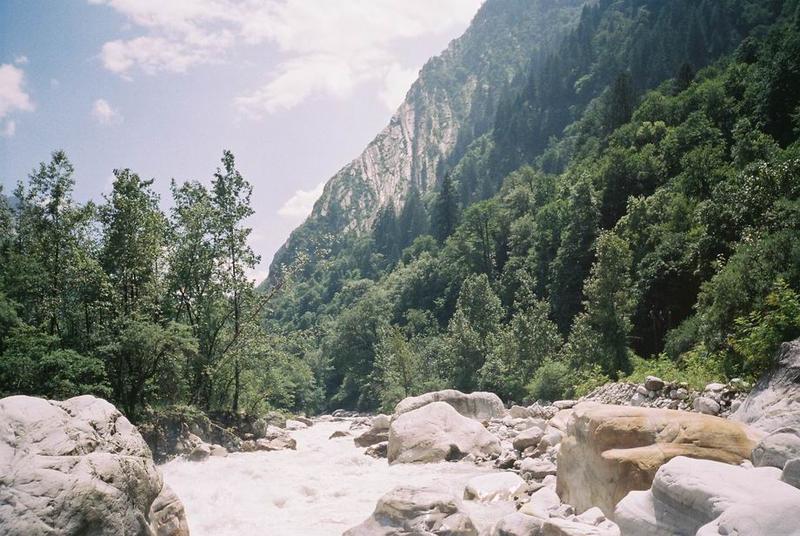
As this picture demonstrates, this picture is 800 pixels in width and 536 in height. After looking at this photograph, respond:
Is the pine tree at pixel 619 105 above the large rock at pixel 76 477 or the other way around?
above

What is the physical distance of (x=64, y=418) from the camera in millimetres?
9609

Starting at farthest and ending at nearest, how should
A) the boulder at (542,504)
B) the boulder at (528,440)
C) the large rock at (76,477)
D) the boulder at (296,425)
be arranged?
1. the boulder at (296,425)
2. the boulder at (528,440)
3. the boulder at (542,504)
4. the large rock at (76,477)

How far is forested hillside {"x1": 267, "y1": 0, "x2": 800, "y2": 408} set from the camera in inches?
871

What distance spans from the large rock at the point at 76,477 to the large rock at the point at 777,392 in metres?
11.5

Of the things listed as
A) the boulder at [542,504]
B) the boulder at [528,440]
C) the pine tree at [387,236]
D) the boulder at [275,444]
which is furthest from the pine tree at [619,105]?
the boulder at [542,504]

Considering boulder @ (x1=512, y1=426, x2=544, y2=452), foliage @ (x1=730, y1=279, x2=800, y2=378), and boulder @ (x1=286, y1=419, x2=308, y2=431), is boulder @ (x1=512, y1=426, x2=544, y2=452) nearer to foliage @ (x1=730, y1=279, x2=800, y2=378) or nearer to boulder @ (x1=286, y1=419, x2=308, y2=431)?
foliage @ (x1=730, y1=279, x2=800, y2=378)

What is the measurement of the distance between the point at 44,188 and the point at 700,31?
392 ft

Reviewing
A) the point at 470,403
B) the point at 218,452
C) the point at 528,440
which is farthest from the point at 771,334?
the point at 218,452

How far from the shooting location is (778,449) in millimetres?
6715

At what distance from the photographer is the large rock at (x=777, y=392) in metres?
10.5

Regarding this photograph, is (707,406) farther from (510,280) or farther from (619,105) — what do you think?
(619,105)

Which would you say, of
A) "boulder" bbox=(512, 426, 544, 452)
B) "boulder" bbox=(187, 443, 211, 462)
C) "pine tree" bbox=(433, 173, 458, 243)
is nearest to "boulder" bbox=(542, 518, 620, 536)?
"boulder" bbox=(512, 426, 544, 452)

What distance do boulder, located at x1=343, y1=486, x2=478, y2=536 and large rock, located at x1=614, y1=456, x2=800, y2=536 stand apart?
301 cm

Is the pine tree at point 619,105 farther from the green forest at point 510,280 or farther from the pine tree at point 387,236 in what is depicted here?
the pine tree at point 387,236
